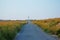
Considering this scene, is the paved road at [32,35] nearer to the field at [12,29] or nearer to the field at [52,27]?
the field at [12,29]

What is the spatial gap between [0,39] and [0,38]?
0.07 m

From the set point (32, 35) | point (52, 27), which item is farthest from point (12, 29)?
point (52, 27)

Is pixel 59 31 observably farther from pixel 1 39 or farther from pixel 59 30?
pixel 1 39

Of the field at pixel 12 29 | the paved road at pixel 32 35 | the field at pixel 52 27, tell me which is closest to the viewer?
the field at pixel 12 29

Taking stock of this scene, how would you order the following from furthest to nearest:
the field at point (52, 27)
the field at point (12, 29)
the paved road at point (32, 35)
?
the field at point (52, 27)
the paved road at point (32, 35)
the field at point (12, 29)

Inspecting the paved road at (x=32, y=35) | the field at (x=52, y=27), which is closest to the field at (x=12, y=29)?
the field at (x=52, y=27)

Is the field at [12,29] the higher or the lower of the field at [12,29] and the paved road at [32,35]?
the higher

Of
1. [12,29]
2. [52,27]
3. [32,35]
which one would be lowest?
[32,35]

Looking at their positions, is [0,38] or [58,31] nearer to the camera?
[0,38]

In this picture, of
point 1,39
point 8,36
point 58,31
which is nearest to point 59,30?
point 58,31

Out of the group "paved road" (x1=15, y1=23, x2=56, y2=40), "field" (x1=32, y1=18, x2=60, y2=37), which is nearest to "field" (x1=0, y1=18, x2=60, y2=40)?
"field" (x1=32, y1=18, x2=60, y2=37)

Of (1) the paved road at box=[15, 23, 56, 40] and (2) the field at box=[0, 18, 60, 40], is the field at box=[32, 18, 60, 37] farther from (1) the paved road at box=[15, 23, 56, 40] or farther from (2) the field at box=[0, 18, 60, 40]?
(1) the paved road at box=[15, 23, 56, 40]

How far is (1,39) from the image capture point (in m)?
12.4

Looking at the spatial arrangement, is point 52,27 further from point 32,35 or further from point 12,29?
point 12,29
